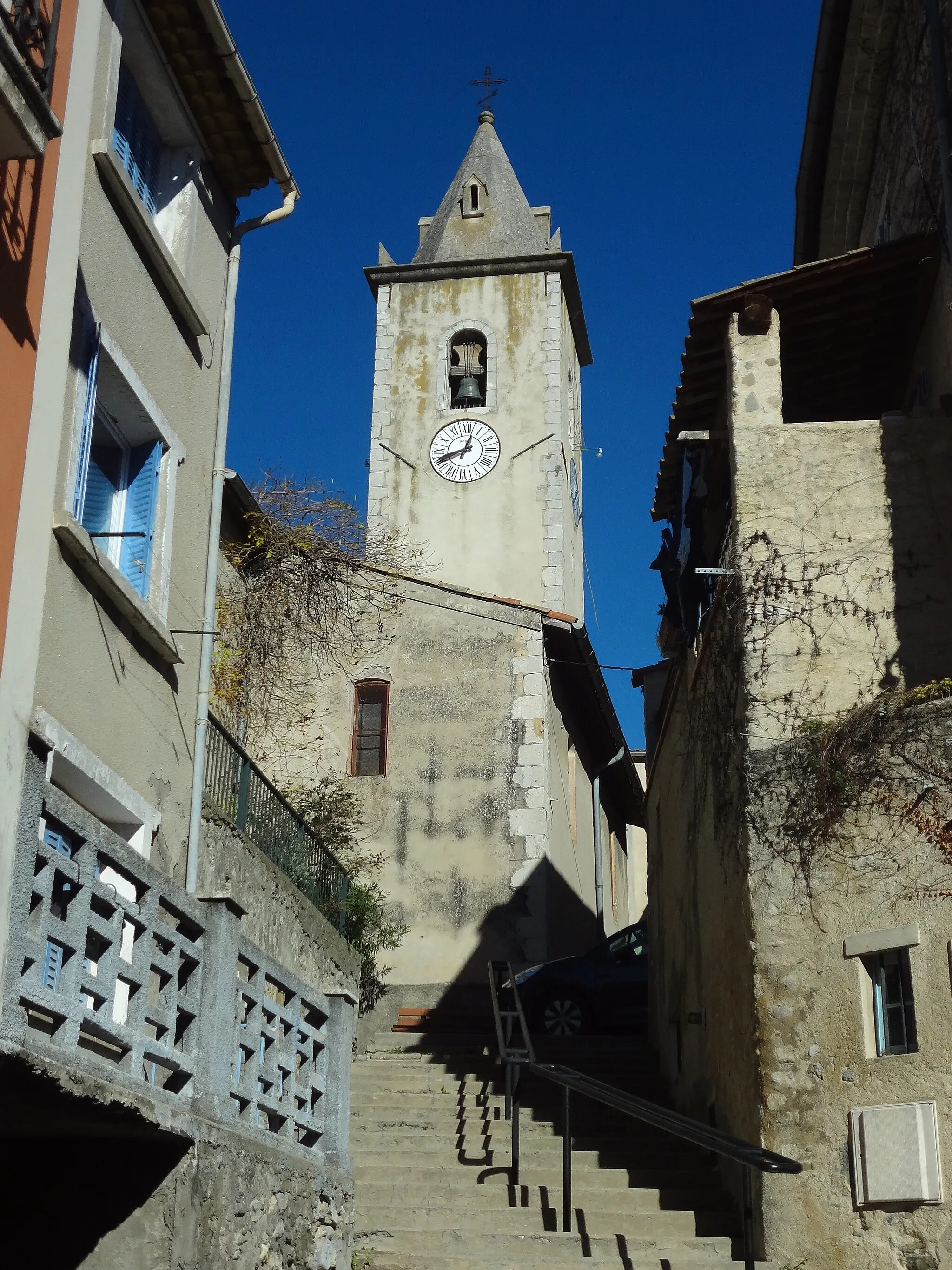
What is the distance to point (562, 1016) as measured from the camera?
55.4ft

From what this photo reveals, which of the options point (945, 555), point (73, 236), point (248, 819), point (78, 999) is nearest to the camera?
point (78, 999)

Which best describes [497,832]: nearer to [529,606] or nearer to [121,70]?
[529,606]

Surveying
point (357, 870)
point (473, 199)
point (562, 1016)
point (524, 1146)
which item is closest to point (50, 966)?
point (524, 1146)

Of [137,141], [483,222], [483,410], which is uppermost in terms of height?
[483,222]

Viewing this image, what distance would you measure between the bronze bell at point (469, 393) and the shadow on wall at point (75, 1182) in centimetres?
2071

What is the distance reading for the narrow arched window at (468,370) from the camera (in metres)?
26.1

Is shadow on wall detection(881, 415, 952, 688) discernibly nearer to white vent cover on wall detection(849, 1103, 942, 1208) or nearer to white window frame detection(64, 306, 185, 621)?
white vent cover on wall detection(849, 1103, 942, 1208)

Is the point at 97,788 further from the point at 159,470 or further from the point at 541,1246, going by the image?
the point at 541,1246

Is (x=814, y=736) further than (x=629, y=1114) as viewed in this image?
Yes

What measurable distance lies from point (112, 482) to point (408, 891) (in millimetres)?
11684

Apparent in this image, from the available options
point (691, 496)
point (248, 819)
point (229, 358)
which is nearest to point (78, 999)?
point (229, 358)

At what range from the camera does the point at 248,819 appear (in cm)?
1223

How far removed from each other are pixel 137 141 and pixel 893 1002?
284 inches

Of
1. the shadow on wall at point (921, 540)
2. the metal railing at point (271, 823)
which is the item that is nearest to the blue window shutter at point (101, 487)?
the metal railing at point (271, 823)
